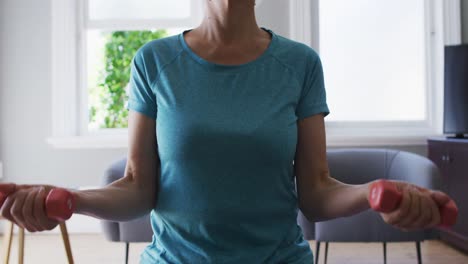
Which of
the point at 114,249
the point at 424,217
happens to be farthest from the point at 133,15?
the point at 424,217

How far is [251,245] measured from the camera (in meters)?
0.83

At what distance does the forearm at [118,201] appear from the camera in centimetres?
72

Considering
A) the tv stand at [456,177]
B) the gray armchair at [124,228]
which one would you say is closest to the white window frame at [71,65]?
the gray armchair at [124,228]

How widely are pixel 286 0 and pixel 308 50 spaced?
10.0ft

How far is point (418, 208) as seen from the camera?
0.58 m

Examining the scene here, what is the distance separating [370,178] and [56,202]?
7.86 ft

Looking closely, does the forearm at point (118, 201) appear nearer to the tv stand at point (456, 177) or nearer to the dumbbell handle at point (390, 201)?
the dumbbell handle at point (390, 201)

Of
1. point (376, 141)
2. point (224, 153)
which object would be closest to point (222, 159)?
point (224, 153)

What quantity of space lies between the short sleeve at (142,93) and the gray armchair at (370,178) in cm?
178

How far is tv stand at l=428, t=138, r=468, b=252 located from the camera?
9.99 feet

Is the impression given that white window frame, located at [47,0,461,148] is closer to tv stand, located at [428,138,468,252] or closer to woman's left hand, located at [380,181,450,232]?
tv stand, located at [428,138,468,252]

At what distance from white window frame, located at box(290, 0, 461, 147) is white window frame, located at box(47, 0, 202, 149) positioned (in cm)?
86

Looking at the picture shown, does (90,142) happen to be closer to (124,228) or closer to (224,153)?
(124,228)

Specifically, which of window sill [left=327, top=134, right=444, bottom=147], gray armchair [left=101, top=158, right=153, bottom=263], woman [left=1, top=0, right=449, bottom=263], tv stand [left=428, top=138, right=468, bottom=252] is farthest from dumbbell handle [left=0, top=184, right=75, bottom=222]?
window sill [left=327, top=134, right=444, bottom=147]
